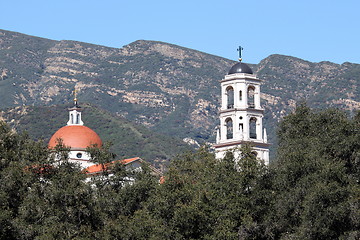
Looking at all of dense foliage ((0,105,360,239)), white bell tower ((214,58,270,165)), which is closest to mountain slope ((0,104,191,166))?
white bell tower ((214,58,270,165))

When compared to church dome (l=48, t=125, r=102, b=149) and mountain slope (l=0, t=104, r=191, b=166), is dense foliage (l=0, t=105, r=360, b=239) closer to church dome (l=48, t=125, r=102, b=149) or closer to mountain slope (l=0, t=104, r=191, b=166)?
church dome (l=48, t=125, r=102, b=149)

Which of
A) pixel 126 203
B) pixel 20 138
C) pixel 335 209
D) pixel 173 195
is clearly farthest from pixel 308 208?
pixel 20 138

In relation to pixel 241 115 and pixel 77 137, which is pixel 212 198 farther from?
pixel 77 137

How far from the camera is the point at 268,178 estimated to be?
6203 cm

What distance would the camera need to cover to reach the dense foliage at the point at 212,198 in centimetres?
5666

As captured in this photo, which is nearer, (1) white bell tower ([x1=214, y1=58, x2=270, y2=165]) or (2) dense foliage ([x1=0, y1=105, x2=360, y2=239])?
(2) dense foliage ([x1=0, y1=105, x2=360, y2=239])

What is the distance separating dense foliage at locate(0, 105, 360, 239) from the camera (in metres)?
56.7

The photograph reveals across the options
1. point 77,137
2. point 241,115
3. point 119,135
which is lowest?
point 241,115

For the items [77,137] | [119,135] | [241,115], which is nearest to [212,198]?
[241,115]

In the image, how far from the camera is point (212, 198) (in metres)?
61.3

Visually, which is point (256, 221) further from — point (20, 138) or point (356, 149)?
point (20, 138)

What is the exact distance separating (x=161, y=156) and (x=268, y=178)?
119770mm

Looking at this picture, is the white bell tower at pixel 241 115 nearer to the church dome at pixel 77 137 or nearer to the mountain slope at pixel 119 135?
the church dome at pixel 77 137

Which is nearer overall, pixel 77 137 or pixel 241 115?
pixel 241 115
